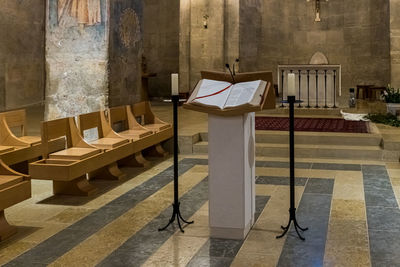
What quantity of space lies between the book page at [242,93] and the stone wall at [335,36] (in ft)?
38.2

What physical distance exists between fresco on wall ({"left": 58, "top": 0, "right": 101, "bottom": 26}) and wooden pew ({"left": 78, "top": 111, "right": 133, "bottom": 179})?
52.5 inches

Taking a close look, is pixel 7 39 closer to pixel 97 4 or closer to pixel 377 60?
pixel 97 4

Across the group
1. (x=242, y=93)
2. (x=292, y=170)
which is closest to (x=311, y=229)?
(x=292, y=170)

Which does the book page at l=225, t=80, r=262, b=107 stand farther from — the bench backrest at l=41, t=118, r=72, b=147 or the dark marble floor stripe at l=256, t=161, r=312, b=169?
the dark marble floor stripe at l=256, t=161, r=312, b=169

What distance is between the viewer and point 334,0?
1705 cm

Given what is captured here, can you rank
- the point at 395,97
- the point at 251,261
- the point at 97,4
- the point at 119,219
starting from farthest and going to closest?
the point at 395,97
the point at 97,4
the point at 119,219
the point at 251,261

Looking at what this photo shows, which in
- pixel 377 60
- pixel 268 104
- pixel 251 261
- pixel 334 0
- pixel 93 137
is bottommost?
pixel 251 261

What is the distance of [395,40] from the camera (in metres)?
12.1

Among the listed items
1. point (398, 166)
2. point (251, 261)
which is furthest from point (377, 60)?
point (251, 261)

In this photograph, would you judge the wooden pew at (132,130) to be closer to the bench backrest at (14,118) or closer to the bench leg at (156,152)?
the bench leg at (156,152)

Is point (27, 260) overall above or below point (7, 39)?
below

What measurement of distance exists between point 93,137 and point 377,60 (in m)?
11.8

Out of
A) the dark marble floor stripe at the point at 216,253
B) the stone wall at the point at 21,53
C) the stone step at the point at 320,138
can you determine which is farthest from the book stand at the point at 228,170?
the stone wall at the point at 21,53

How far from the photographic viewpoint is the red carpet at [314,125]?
9.03 meters
